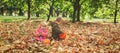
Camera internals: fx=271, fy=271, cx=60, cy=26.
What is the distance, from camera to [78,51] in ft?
46.2

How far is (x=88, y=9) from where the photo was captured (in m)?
48.7

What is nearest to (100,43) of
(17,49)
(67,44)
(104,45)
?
(104,45)

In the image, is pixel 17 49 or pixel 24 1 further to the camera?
pixel 24 1

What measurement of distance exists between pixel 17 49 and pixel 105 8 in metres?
35.4

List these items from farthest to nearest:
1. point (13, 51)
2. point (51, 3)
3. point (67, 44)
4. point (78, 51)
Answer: point (51, 3), point (67, 44), point (78, 51), point (13, 51)

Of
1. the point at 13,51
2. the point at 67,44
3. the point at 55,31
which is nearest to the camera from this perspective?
the point at 13,51

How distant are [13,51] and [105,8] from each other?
36024 mm

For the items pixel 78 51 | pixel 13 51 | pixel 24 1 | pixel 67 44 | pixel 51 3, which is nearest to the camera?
pixel 13 51

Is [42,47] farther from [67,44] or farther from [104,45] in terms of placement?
[104,45]

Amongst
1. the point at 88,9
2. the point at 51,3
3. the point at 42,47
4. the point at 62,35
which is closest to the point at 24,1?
the point at 51,3

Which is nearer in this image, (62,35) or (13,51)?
(13,51)

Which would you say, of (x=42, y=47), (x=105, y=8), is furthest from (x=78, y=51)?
(x=105, y=8)

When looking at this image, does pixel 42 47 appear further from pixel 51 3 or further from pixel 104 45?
pixel 51 3

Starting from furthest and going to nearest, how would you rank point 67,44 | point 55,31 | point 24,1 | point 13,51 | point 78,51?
point 24,1 < point 55,31 < point 67,44 < point 78,51 < point 13,51
